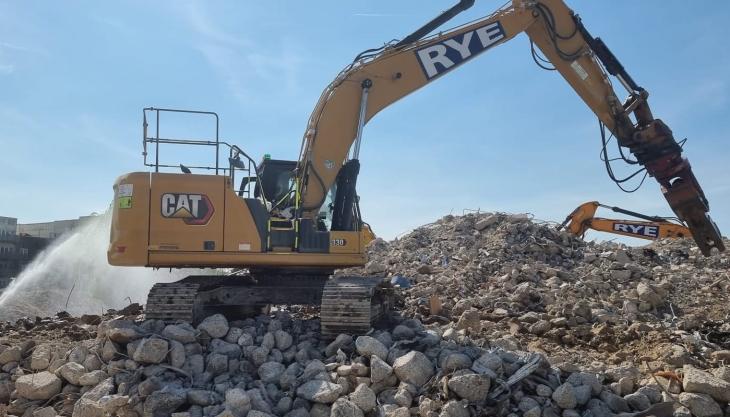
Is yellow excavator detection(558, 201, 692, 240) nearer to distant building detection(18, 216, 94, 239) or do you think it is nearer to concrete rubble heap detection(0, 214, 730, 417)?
concrete rubble heap detection(0, 214, 730, 417)

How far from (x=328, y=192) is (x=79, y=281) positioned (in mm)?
14177

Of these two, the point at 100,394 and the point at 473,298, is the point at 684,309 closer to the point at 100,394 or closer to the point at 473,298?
the point at 473,298

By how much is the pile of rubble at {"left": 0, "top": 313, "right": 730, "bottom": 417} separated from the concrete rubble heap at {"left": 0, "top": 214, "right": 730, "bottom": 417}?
0.04 feet

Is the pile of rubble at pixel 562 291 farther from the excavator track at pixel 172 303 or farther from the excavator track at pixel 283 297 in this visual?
the excavator track at pixel 172 303

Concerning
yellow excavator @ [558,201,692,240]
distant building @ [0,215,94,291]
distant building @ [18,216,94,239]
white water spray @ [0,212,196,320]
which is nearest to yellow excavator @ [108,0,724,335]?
yellow excavator @ [558,201,692,240]

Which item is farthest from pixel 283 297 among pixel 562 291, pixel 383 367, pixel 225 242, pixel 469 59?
pixel 562 291

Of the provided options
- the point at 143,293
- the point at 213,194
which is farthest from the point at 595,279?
the point at 143,293

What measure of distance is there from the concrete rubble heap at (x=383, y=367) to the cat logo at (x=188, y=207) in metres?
1.22

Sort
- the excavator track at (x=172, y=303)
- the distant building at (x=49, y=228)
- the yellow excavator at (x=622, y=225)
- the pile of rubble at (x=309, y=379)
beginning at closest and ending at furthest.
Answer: the pile of rubble at (x=309, y=379) → the excavator track at (x=172, y=303) → the yellow excavator at (x=622, y=225) → the distant building at (x=49, y=228)

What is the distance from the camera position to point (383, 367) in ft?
19.0

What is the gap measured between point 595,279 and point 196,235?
→ 7977 mm

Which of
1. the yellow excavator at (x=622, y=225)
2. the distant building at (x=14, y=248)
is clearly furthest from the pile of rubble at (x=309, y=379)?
the distant building at (x=14, y=248)

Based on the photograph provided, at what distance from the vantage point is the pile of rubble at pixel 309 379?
5434mm

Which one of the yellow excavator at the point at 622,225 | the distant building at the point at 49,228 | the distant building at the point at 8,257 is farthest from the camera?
the distant building at the point at 49,228
